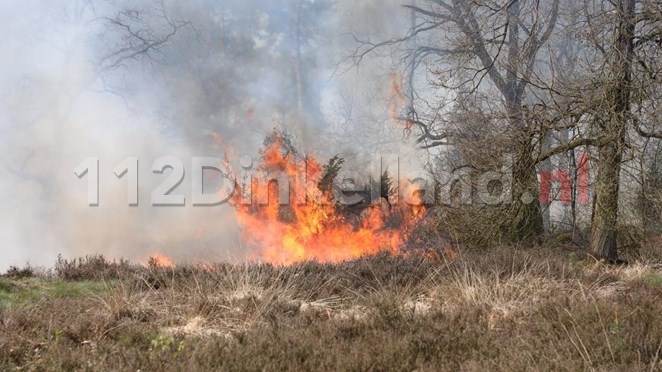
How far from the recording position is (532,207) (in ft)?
38.3

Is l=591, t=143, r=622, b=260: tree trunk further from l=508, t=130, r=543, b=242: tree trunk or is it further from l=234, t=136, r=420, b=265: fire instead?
l=234, t=136, r=420, b=265: fire

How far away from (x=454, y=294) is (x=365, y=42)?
14.0 metres

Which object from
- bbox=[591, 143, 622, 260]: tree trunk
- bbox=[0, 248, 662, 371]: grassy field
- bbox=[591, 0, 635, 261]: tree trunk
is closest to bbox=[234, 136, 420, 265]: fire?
bbox=[591, 143, 622, 260]: tree trunk

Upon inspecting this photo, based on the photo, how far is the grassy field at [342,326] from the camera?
3689 mm

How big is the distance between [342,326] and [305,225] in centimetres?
1111

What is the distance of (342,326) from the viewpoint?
15.6 feet

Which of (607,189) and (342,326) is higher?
(607,189)

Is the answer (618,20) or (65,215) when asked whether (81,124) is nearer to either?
(65,215)

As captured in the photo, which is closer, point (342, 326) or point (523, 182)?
point (342, 326)

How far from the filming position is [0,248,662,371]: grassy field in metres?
3.69

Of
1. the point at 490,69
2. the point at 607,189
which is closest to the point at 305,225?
the point at 490,69

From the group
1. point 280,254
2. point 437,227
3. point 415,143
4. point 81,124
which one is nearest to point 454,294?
point 437,227

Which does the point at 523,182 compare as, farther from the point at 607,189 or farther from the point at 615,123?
the point at 615,123

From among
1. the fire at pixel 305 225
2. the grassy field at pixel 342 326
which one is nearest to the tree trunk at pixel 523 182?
the grassy field at pixel 342 326
